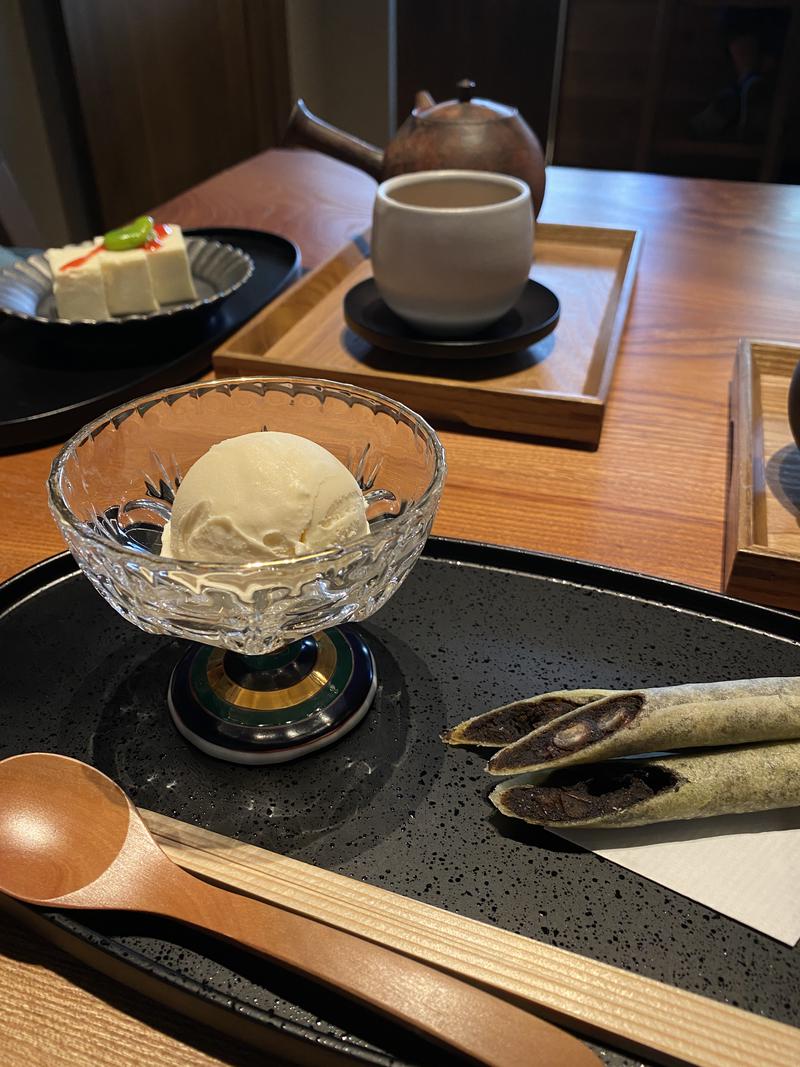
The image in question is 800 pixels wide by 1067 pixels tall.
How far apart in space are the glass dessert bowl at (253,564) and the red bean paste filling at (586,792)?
11cm

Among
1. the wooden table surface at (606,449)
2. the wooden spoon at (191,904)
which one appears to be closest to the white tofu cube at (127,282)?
the wooden table surface at (606,449)

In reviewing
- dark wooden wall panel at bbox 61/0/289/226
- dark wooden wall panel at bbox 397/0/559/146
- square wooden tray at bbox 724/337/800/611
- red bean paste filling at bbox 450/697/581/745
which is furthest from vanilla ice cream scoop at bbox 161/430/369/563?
dark wooden wall panel at bbox 397/0/559/146

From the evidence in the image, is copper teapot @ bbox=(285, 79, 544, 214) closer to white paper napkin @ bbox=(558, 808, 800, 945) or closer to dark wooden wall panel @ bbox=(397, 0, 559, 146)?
white paper napkin @ bbox=(558, 808, 800, 945)

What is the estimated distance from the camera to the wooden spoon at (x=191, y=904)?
12.4 inches

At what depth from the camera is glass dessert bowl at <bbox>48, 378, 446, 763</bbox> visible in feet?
1.31

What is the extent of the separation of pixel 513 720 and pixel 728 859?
122mm

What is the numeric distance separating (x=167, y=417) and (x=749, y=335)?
0.70m

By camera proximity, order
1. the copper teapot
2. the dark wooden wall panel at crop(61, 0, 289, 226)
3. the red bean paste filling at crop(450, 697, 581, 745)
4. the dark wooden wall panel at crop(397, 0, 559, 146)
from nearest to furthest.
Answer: the red bean paste filling at crop(450, 697, 581, 745)
the copper teapot
the dark wooden wall panel at crop(61, 0, 289, 226)
the dark wooden wall panel at crop(397, 0, 559, 146)

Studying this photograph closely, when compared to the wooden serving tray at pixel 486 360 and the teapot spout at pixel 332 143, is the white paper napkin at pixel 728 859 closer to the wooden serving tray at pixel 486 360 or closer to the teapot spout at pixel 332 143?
the wooden serving tray at pixel 486 360

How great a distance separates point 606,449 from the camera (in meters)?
0.76

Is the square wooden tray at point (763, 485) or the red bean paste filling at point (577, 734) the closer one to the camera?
the red bean paste filling at point (577, 734)

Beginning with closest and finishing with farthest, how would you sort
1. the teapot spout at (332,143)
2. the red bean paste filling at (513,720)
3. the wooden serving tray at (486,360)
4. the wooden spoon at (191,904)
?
the wooden spoon at (191,904), the red bean paste filling at (513,720), the wooden serving tray at (486,360), the teapot spout at (332,143)

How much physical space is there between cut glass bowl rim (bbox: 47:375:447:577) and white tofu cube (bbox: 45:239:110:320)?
1.29 feet

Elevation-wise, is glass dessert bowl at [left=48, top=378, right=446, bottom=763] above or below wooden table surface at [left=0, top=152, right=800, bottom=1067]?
above
